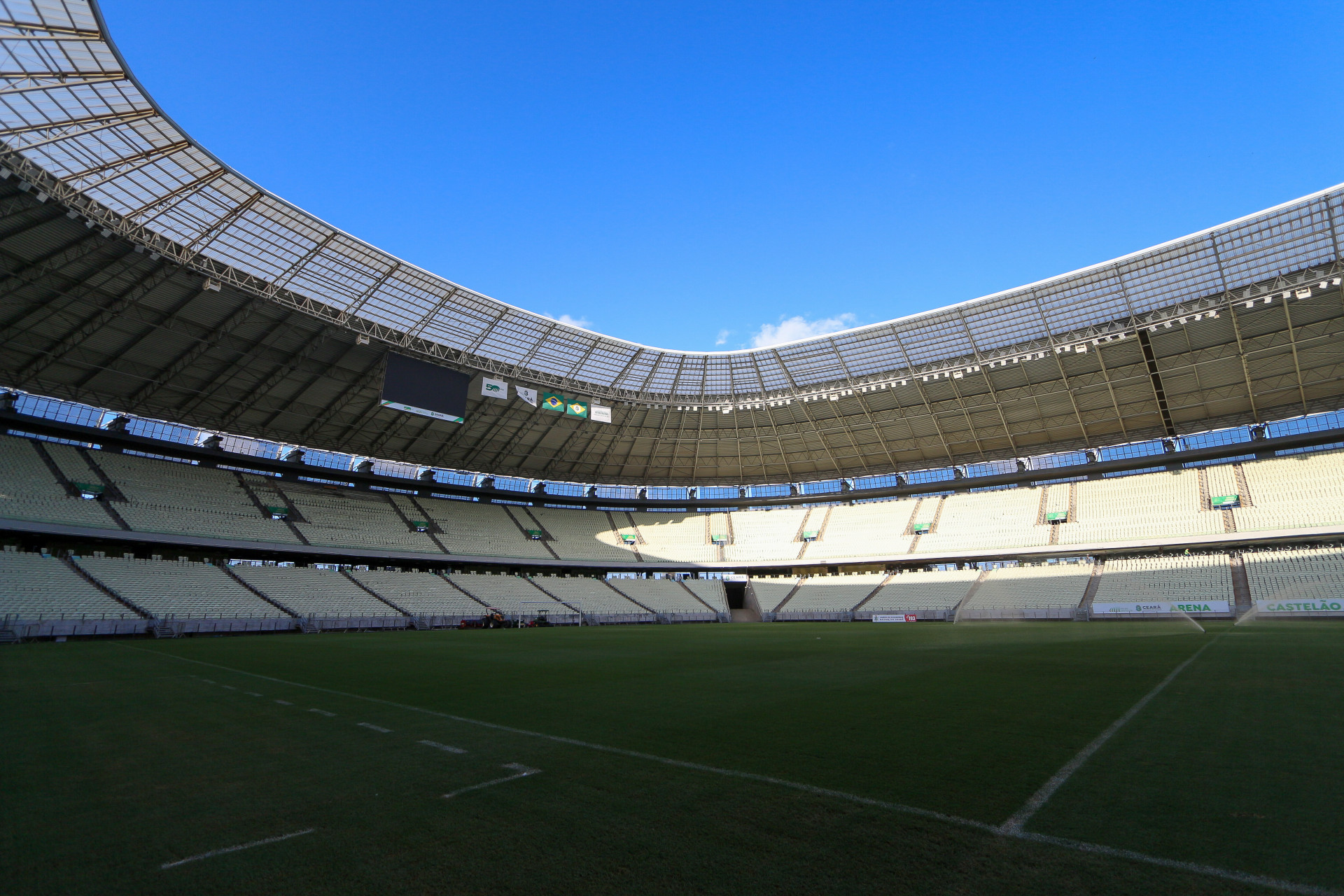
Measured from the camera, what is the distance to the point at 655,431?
5625 centimetres

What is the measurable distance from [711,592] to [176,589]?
41137mm

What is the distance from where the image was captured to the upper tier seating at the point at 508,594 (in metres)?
49.0

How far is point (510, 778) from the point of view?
6.60 metres

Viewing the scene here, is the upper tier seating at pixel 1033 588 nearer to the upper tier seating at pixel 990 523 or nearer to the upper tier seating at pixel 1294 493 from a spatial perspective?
the upper tier seating at pixel 990 523

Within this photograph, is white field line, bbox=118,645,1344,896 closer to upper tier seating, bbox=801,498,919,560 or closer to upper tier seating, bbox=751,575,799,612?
upper tier seating, bbox=751,575,799,612

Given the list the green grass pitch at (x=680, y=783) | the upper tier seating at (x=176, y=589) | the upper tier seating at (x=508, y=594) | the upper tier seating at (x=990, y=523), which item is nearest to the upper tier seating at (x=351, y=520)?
the upper tier seating at (x=508, y=594)

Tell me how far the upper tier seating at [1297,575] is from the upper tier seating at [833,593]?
24.4 metres

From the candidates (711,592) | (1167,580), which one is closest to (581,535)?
(711,592)

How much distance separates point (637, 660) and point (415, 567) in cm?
3911

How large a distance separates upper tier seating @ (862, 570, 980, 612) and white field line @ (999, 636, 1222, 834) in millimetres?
39449

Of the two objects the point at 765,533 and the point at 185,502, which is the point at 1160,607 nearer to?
the point at 765,533

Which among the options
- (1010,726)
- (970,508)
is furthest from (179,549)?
(970,508)

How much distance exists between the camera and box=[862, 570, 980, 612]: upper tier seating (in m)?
47.8

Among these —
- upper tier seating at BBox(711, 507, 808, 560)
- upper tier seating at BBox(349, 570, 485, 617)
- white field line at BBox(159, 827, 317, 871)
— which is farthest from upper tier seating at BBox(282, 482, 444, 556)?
white field line at BBox(159, 827, 317, 871)
